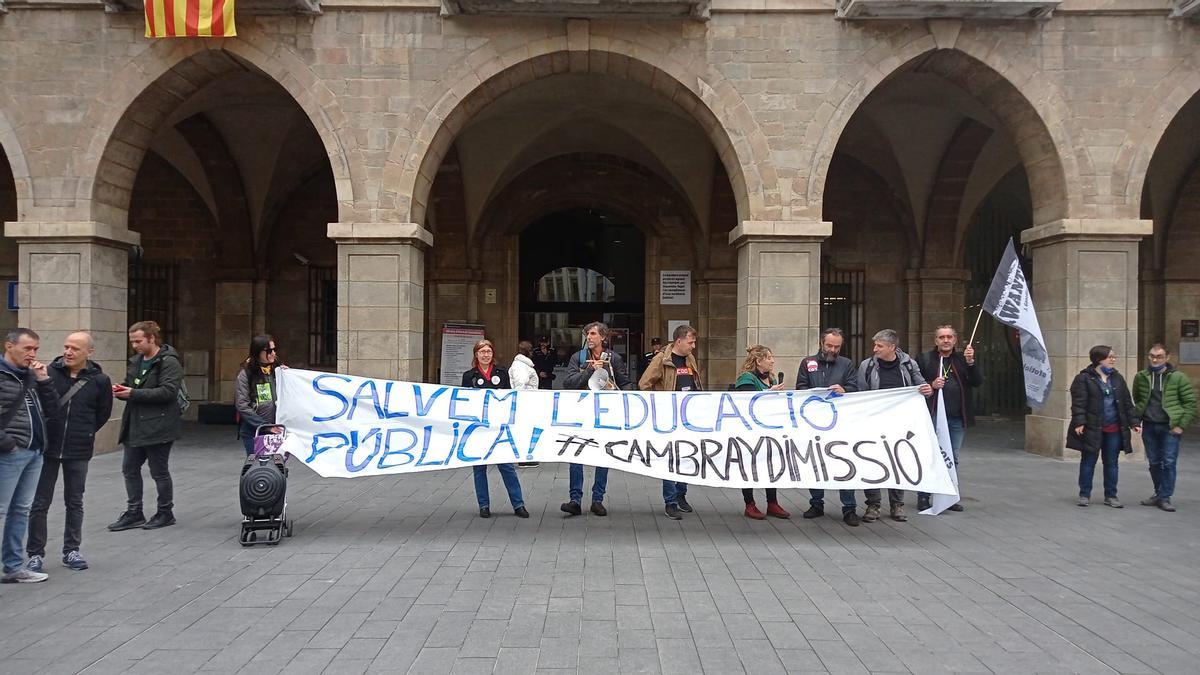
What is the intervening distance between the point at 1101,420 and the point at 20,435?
9023mm

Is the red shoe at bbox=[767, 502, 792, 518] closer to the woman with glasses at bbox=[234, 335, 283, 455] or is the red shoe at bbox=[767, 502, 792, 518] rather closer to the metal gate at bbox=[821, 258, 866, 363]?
the woman with glasses at bbox=[234, 335, 283, 455]

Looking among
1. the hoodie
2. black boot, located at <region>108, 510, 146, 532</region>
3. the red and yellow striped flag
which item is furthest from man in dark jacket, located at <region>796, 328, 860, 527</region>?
the red and yellow striped flag

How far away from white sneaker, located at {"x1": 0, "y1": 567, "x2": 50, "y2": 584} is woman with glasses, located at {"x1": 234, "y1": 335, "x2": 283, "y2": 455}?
181 cm

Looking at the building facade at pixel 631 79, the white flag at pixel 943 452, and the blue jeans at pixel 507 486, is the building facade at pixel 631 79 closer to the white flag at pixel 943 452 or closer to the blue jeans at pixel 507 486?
the white flag at pixel 943 452

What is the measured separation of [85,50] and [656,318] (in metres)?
11.0

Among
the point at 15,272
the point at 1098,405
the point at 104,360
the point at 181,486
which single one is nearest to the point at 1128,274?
the point at 1098,405

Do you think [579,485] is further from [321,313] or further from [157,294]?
[157,294]

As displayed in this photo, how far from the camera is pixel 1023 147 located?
1148cm

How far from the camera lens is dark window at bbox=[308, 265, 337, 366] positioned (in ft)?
57.0

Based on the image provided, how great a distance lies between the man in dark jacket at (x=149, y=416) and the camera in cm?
653

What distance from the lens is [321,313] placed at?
17.5 metres

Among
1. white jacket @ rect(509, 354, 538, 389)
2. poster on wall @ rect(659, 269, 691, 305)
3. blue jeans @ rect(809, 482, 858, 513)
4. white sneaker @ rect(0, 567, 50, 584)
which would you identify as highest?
poster on wall @ rect(659, 269, 691, 305)

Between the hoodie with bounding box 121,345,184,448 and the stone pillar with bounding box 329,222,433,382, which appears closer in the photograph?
the hoodie with bounding box 121,345,184,448

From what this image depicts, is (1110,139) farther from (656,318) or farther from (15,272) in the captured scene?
(15,272)
